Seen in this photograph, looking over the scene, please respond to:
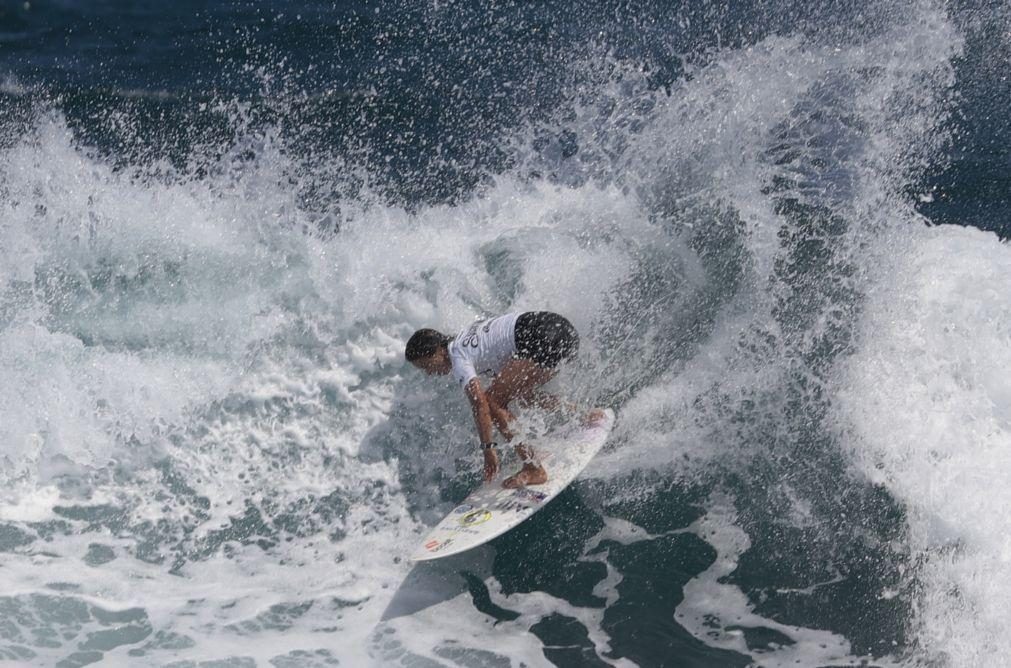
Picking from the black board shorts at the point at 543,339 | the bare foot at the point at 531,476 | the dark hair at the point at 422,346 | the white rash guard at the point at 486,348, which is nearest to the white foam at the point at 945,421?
the black board shorts at the point at 543,339

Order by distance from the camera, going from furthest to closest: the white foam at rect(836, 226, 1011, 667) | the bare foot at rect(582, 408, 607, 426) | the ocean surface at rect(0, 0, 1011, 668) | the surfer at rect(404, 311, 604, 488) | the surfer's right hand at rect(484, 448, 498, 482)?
the bare foot at rect(582, 408, 607, 426), the surfer at rect(404, 311, 604, 488), the surfer's right hand at rect(484, 448, 498, 482), the ocean surface at rect(0, 0, 1011, 668), the white foam at rect(836, 226, 1011, 667)

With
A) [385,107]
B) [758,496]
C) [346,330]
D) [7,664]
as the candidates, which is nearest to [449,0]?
[385,107]

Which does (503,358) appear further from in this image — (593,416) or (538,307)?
(538,307)

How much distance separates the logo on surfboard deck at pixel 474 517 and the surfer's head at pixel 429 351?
1.09 meters

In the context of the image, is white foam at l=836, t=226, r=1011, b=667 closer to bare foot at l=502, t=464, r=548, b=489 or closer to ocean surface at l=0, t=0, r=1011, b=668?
ocean surface at l=0, t=0, r=1011, b=668

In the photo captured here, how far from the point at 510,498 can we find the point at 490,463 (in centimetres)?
35

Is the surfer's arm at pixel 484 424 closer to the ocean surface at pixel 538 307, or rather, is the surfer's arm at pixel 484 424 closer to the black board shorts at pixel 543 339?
the black board shorts at pixel 543 339

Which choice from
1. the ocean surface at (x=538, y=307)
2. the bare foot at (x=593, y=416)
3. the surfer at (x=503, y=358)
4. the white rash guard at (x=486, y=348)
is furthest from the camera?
the bare foot at (x=593, y=416)

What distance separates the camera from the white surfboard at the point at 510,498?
659cm

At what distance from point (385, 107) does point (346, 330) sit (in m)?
3.58

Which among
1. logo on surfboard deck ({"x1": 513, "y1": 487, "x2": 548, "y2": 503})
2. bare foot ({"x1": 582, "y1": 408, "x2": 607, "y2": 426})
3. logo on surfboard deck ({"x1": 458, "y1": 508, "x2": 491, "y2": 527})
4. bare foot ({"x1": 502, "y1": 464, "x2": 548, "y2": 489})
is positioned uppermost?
bare foot ({"x1": 582, "y1": 408, "x2": 607, "y2": 426})

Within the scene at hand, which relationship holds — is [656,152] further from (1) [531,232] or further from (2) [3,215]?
(2) [3,215]

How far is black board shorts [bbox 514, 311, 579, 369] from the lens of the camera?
6867 mm

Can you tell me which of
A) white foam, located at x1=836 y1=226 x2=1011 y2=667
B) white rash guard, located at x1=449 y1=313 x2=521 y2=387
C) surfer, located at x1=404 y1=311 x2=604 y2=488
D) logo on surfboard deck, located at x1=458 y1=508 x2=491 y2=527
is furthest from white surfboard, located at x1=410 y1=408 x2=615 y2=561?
white foam, located at x1=836 y1=226 x2=1011 y2=667
